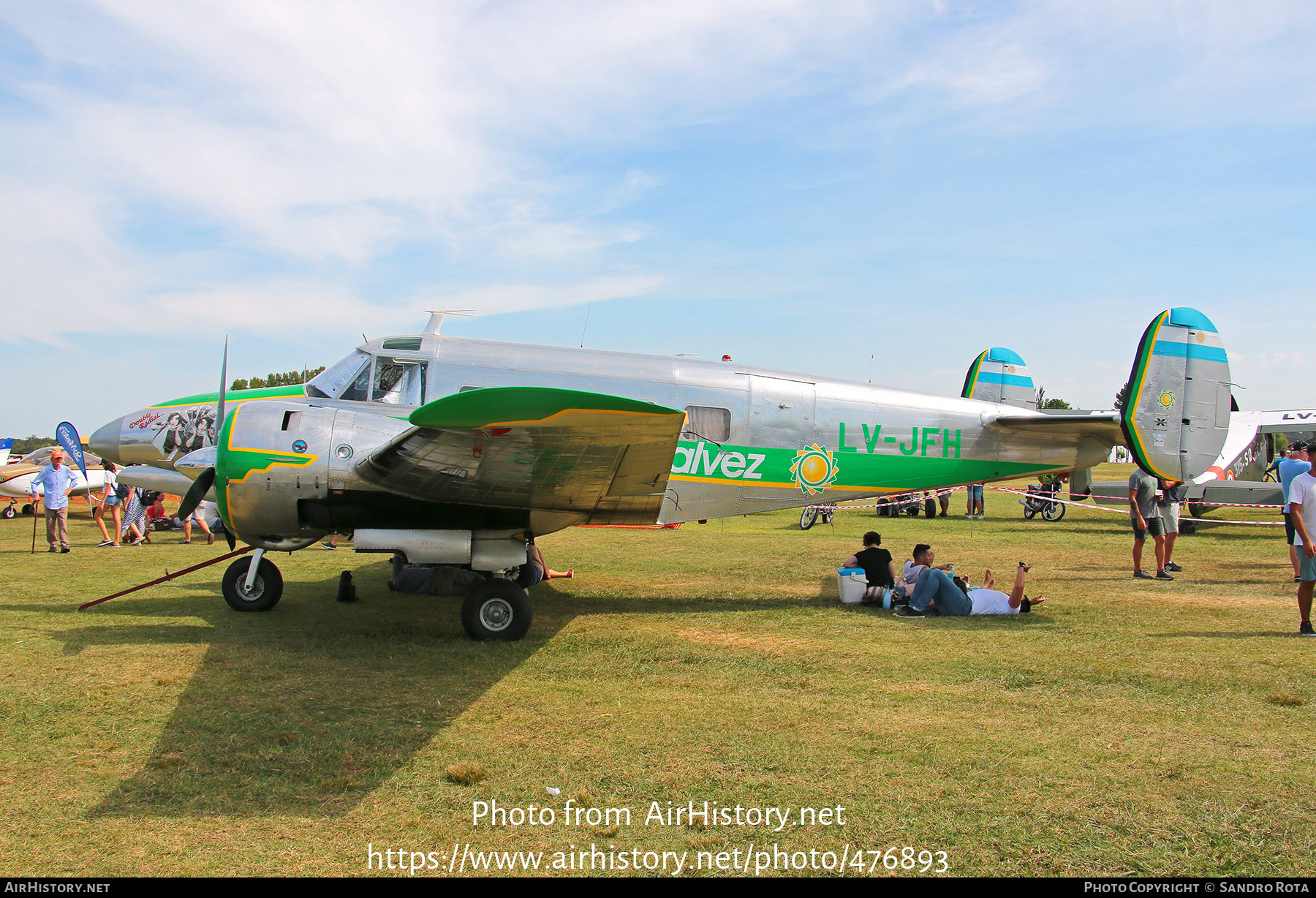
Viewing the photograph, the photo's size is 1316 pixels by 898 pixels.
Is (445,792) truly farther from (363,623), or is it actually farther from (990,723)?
(363,623)

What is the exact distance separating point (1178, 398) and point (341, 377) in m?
9.72

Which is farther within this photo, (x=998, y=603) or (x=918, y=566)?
(x=918, y=566)

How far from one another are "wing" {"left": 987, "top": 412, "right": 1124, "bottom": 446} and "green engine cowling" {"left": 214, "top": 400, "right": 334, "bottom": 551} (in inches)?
307

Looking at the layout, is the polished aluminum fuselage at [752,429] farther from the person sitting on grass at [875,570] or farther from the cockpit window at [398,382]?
the person sitting on grass at [875,570]

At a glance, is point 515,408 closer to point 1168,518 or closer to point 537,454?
point 537,454

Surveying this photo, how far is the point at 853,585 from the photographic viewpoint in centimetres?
909

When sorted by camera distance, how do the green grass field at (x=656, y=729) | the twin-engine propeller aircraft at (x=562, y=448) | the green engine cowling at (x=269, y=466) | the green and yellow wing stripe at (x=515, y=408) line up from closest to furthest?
the green grass field at (x=656, y=729) < the green and yellow wing stripe at (x=515, y=408) < the twin-engine propeller aircraft at (x=562, y=448) < the green engine cowling at (x=269, y=466)

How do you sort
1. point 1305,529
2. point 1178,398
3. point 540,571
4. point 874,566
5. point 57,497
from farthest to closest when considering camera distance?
1. point 57,497
2. point 540,571
3. point 1178,398
4. point 874,566
5. point 1305,529

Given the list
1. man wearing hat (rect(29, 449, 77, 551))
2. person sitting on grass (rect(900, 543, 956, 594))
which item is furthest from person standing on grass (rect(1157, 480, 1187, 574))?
man wearing hat (rect(29, 449, 77, 551))

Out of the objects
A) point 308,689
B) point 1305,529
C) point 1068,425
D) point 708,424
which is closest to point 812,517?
point 1068,425

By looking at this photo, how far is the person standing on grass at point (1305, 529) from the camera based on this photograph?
735 cm

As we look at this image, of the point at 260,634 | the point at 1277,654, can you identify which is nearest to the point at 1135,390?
the point at 1277,654

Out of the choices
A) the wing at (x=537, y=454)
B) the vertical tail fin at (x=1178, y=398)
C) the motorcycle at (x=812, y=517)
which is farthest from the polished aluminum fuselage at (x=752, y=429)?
the motorcycle at (x=812, y=517)

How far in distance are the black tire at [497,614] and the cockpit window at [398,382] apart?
7.58 ft
